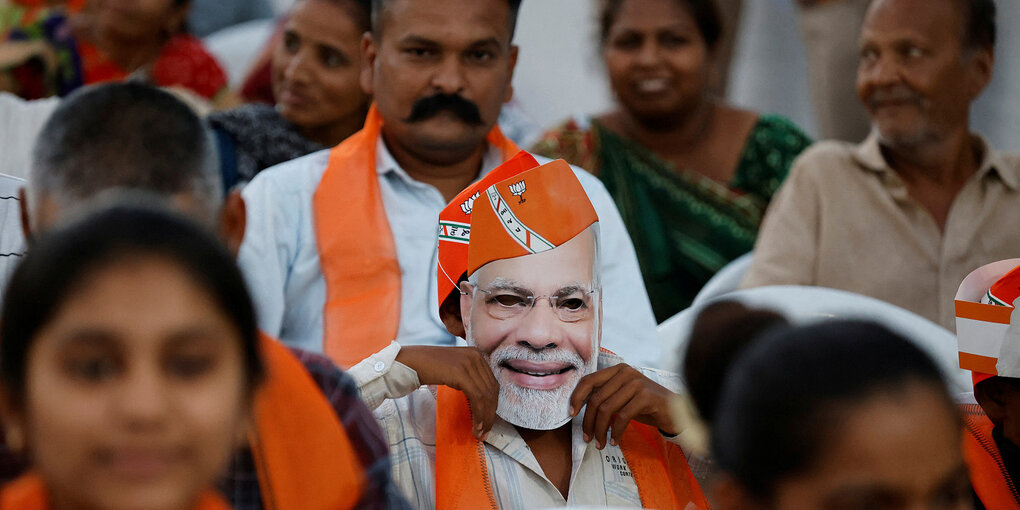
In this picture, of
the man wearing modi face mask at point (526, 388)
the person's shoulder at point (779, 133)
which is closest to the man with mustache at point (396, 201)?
the man wearing modi face mask at point (526, 388)

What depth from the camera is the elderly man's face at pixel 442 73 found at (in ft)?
9.41

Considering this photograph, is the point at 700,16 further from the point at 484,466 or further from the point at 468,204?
the point at 484,466

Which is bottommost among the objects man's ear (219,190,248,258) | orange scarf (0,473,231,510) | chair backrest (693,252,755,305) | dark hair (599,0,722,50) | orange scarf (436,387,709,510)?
chair backrest (693,252,755,305)

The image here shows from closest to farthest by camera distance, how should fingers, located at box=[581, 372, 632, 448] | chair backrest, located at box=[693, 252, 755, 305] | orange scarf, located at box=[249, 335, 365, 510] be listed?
orange scarf, located at box=[249, 335, 365, 510] < fingers, located at box=[581, 372, 632, 448] < chair backrest, located at box=[693, 252, 755, 305]

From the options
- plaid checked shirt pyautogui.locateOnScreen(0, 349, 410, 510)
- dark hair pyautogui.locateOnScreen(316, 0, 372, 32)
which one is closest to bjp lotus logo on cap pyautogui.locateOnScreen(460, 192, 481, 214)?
plaid checked shirt pyautogui.locateOnScreen(0, 349, 410, 510)

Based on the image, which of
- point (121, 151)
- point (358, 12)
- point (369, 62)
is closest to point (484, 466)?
point (121, 151)

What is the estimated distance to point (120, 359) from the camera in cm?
122

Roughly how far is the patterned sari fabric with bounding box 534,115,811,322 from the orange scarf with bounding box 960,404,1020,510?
1.49 metres

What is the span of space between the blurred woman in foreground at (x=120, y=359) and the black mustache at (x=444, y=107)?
1.63m

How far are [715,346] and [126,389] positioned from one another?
40.3 inches

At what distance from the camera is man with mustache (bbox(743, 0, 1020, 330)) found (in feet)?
10.3

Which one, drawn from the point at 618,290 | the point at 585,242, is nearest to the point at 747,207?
the point at 618,290

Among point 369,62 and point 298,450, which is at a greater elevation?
point 369,62

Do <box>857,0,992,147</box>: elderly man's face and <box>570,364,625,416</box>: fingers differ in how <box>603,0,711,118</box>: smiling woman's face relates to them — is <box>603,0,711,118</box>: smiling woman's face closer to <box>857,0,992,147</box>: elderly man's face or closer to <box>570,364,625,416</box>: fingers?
<box>857,0,992,147</box>: elderly man's face
